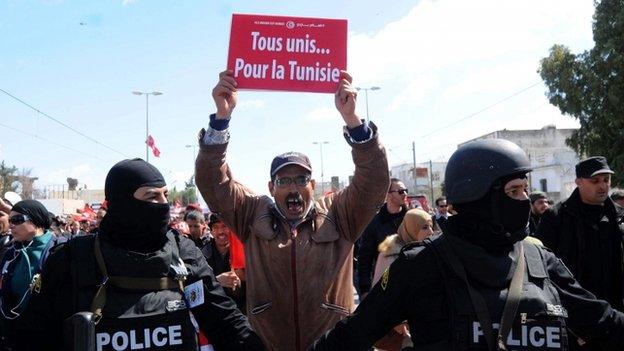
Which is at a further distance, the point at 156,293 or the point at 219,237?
the point at 219,237

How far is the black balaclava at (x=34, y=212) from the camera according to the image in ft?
17.2

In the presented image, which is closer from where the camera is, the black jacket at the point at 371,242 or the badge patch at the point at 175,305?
the badge patch at the point at 175,305

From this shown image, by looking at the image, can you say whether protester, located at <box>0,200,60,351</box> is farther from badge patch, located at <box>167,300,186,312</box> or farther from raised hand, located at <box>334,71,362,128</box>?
raised hand, located at <box>334,71,362,128</box>

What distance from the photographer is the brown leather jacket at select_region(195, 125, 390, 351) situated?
3146 mm

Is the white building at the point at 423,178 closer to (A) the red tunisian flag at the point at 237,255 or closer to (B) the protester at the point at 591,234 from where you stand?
(B) the protester at the point at 591,234

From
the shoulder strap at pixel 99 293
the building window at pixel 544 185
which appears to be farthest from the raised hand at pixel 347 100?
the building window at pixel 544 185

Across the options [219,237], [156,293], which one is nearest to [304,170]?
[156,293]

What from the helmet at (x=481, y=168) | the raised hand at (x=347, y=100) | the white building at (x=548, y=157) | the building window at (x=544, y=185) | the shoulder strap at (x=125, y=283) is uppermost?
the white building at (x=548, y=157)

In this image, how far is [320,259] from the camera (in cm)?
320

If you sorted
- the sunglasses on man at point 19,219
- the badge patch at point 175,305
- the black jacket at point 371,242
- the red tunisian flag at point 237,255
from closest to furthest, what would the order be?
the badge patch at point 175,305 → the red tunisian flag at point 237,255 → the sunglasses on man at point 19,219 → the black jacket at point 371,242

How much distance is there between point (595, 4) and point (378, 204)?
19839 mm

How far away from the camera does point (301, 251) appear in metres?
3.19

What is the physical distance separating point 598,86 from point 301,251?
61.3ft

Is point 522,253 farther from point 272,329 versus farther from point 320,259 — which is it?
point 272,329
